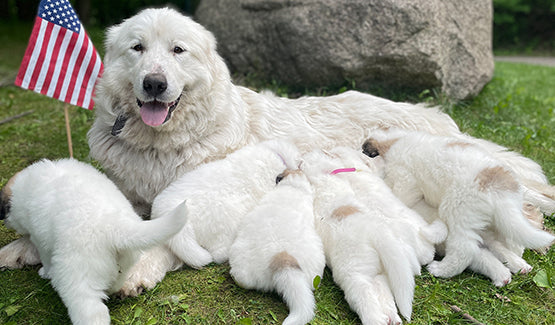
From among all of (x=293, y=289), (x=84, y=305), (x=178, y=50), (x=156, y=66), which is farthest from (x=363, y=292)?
(x=178, y=50)

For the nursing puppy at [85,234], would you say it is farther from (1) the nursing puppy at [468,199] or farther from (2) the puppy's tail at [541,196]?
(2) the puppy's tail at [541,196]

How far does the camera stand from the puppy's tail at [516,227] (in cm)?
276

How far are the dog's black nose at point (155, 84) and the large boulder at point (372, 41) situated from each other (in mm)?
3179

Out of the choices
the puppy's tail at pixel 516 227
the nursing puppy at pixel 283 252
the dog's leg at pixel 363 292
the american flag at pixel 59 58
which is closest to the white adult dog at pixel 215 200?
the nursing puppy at pixel 283 252

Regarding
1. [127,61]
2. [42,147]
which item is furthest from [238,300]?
[42,147]

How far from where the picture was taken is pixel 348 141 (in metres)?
4.34

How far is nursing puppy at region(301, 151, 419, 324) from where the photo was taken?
2543 mm

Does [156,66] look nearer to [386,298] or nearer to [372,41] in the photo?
[386,298]

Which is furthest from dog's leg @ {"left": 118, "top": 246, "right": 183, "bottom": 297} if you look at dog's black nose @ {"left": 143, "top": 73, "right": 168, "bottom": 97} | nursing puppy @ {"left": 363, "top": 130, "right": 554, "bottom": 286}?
nursing puppy @ {"left": 363, "top": 130, "right": 554, "bottom": 286}

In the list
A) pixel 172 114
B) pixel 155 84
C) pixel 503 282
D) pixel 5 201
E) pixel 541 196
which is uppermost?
pixel 155 84

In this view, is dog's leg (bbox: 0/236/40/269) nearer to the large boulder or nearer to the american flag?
the american flag

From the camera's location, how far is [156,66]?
10.8 ft

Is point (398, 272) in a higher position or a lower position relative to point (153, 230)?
lower

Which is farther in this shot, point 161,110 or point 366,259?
point 161,110
